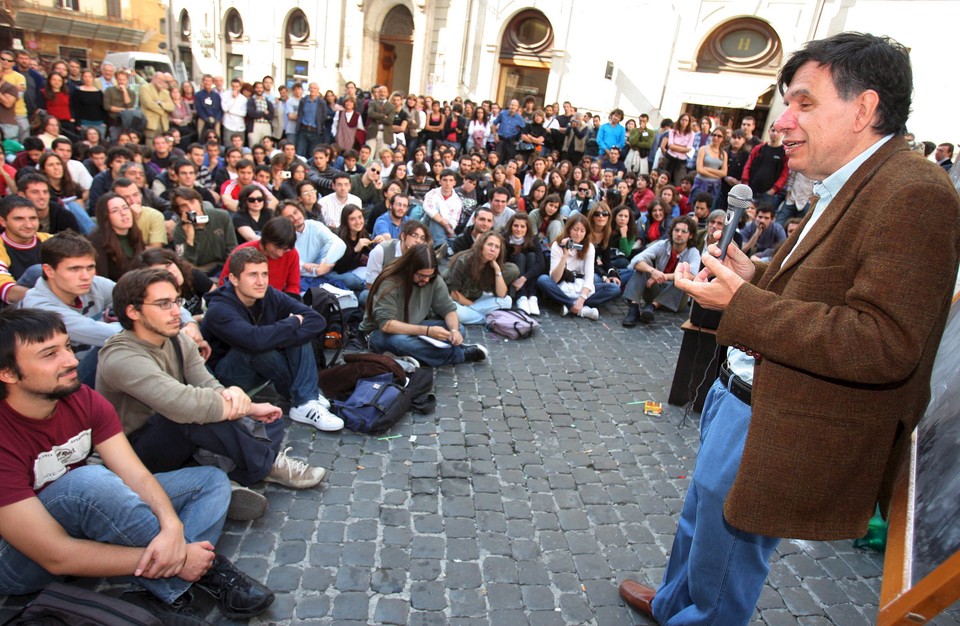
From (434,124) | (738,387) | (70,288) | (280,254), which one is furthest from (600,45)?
(738,387)

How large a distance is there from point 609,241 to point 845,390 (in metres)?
6.78

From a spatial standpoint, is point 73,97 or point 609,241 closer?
point 609,241

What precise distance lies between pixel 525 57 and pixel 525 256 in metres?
13.7

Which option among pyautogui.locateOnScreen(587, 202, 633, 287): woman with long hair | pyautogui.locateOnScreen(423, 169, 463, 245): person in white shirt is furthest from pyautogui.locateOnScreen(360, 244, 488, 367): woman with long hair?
pyautogui.locateOnScreen(423, 169, 463, 245): person in white shirt

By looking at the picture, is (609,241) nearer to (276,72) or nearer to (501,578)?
(501,578)

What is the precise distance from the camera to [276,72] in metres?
24.6

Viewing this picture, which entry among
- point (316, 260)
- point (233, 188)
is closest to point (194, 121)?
point (233, 188)

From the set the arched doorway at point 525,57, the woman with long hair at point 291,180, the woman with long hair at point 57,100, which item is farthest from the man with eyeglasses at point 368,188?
the arched doorway at point 525,57

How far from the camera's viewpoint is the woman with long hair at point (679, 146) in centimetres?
1182

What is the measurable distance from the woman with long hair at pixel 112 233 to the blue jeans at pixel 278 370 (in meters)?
1.67

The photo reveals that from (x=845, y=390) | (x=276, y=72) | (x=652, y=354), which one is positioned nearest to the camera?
(x=845, y=390)

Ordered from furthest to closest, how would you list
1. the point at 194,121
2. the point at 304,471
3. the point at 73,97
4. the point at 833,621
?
1. the point at 194,121
2. the point at 73,97
3. the point at 304,471
4. the point at 833,621

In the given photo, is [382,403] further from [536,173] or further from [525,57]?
[525,57]

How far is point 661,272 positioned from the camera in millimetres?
7020
